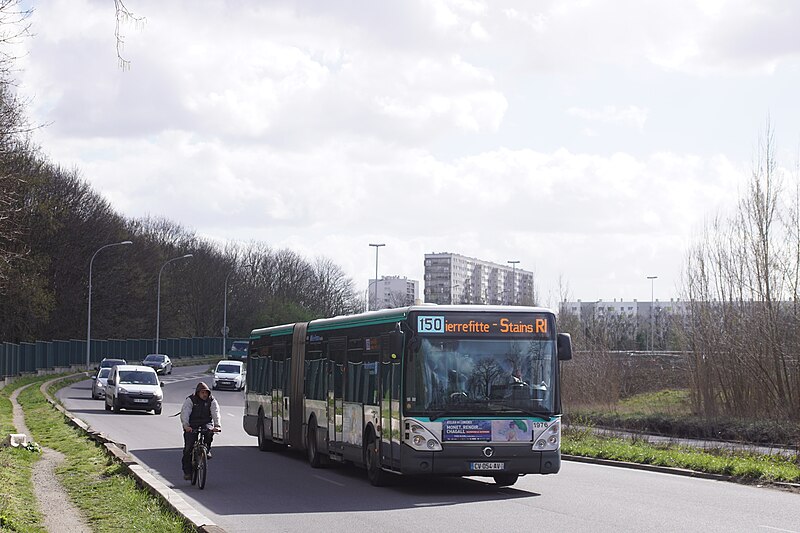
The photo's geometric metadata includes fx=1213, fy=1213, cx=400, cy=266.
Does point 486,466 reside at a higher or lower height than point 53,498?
higher

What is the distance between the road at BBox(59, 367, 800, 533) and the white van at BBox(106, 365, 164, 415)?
58.8 feet

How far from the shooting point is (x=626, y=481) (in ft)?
65.7

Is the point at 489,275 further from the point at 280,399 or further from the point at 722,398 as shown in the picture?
the point at 280,399

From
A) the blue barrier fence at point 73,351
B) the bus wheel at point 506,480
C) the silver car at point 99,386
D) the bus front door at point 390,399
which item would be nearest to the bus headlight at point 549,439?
the bus wheel at point 506,480

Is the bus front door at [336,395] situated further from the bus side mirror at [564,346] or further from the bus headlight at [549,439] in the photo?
the bus side mirror at [564,346]

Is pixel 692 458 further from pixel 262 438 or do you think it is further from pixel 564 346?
pixel 262 438

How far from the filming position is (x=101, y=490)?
17.1 meters

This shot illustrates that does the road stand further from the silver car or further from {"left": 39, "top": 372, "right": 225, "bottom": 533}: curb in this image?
the silver car

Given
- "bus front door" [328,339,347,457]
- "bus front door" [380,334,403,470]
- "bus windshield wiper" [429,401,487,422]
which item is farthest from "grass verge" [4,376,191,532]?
"bus windshield wiper" [429,401,487,422]

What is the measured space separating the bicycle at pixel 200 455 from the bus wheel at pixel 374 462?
2.50 meters

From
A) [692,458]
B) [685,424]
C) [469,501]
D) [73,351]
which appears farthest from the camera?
[73,351]

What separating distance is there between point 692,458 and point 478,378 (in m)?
6.69

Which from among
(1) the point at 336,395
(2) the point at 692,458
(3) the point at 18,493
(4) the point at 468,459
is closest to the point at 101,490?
(3) the point at 18,493

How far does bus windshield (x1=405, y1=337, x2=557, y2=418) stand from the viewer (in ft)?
58.0
